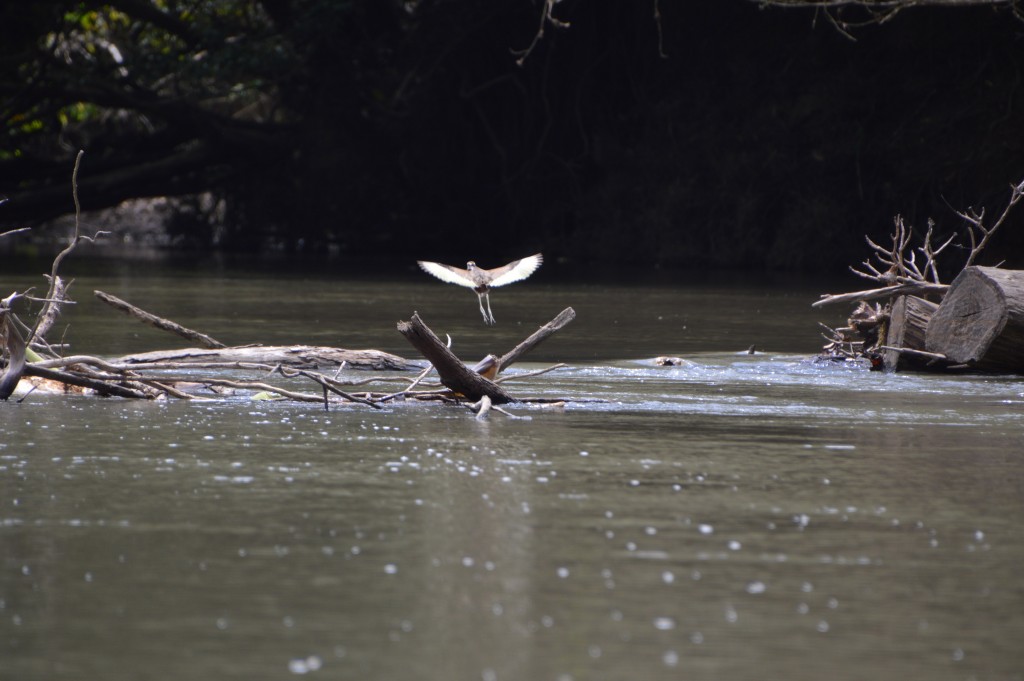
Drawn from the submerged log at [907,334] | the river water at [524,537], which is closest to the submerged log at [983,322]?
the submerged log at [907,334]

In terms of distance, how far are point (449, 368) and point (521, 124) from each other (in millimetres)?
27243

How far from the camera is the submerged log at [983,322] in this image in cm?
1041

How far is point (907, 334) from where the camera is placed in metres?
11.3

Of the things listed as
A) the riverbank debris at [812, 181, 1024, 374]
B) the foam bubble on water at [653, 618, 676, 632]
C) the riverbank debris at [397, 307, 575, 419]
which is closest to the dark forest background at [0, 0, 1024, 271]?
the riverbank debris at [812, 181, 1024, 374]

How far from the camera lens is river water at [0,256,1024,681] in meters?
3.70

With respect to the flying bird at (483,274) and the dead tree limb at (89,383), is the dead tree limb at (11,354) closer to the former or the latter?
the dead tree limb at (89,383)

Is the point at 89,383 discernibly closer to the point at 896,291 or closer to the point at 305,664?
the point at 305,664

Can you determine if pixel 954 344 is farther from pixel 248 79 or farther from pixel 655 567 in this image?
pixel 248 79

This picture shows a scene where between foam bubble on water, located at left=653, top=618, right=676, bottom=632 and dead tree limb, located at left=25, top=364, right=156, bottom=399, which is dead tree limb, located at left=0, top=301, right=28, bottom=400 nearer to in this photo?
dead tree limb, located at left=25, top=364, right=156, bottom=399

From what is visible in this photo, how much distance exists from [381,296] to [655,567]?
15912mm

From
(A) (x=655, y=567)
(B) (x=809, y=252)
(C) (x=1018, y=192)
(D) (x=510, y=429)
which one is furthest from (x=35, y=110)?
(A) (x=655, y=567)

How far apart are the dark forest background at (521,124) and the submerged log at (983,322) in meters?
15.3

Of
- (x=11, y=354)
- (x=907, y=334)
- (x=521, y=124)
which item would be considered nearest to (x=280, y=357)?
(x=11, y=354)

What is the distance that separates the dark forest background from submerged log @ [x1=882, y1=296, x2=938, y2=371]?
48.8ft
